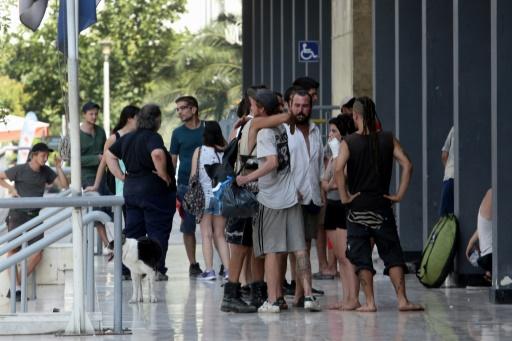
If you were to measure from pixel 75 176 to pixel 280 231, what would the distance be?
184cm

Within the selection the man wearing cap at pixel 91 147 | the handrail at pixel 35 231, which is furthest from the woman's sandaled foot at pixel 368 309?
the man wearing cap at pixel 91 147

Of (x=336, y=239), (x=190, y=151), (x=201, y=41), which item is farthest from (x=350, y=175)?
(x=201, y=41)

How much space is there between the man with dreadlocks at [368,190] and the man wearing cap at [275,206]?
14.7 inches

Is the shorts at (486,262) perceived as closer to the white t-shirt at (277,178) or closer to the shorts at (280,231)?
the shorts at (280,231)

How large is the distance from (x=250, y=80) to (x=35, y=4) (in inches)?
1036

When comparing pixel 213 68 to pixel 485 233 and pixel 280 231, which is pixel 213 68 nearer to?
pixel 485 233

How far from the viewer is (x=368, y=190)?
11.8 m

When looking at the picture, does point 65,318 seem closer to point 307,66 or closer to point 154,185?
point 154,185

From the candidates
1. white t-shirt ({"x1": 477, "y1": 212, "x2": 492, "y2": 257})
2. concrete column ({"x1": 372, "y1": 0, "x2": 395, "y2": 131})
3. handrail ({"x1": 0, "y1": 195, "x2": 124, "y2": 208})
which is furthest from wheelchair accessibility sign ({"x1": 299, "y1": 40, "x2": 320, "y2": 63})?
handrail ({"x1": 0, "y1": 195, "x2": 124, "y2": 208})

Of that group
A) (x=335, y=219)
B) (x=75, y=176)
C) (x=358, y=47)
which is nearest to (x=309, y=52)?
(x=358, y=47)

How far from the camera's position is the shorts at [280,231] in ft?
38.8

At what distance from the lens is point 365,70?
1942 cm

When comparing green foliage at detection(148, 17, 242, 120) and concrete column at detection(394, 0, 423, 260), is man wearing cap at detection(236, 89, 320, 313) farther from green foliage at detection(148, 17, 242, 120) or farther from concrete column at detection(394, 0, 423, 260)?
green foliage at detection(148, 17, 242, 120)

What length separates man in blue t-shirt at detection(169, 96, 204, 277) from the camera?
15.9 meters
